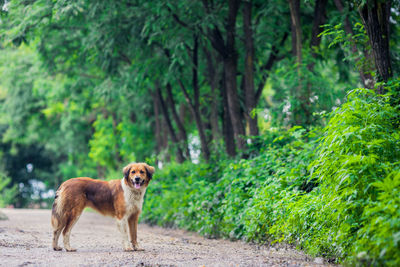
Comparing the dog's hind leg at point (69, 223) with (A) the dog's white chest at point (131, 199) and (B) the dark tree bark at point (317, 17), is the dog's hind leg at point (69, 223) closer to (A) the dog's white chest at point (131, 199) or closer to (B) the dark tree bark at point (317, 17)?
(A) the dog's white chest at point (131, 199)

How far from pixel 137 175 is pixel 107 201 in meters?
0.80

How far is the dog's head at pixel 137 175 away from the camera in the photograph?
7.73 meters

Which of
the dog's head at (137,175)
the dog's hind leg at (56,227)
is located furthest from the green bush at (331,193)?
the dog's hind leg at (56,227)

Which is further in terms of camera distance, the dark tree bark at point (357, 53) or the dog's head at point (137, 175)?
the dark tree bark at point (357, 53)

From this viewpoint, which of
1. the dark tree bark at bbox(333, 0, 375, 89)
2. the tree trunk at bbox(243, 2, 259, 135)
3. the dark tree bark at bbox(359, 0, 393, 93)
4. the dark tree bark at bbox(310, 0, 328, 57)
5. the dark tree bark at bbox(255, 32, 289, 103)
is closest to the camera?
the dark tree bark at bbox(359, 0, 393, 93)

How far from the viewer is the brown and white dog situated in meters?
7.70

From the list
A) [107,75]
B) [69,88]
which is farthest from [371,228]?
[69,88]

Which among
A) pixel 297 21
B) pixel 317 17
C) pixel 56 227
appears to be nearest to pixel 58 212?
pixel 56 227

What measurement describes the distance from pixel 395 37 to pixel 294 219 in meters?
7.91

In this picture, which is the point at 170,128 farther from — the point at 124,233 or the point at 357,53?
the point at 124,233

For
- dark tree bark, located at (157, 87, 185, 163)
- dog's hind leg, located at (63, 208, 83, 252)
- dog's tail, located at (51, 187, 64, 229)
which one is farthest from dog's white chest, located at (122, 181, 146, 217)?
dark tree bark, located at (157, 87, 185, 163)

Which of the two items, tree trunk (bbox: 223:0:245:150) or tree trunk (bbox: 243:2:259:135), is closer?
tree trunk (bbox: 223:0:245:150)

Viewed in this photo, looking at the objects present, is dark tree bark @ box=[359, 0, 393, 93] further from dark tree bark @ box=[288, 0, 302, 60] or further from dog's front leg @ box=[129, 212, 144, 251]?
dog's front leg @ box=[129, 212, 144, 251]

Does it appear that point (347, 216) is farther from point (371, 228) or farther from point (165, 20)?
point (165, 20)
